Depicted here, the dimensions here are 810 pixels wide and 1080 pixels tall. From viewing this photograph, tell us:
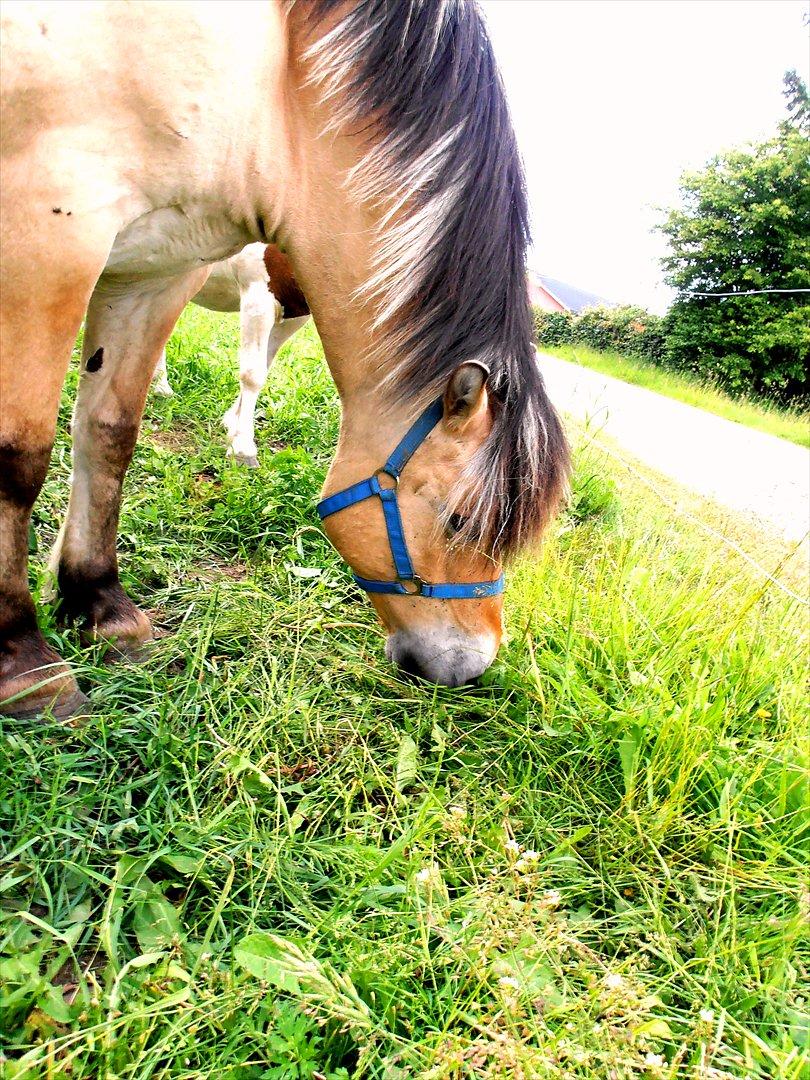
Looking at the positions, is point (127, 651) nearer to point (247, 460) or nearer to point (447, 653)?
point (447, 653)

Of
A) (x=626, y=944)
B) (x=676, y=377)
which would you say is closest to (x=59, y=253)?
(x=626, y=944)

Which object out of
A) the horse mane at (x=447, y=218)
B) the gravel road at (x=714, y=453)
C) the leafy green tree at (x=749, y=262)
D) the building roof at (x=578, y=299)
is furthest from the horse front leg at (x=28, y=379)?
the building roof at (x=578, y=299)

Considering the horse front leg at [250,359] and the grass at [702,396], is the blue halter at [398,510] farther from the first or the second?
the grass at [702,396]

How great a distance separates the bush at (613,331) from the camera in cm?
2312

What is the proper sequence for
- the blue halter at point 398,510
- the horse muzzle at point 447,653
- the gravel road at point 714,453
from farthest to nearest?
the gravel road at point 714,453, the horse muzzle at point 447,653, the blue halter at point 398,510

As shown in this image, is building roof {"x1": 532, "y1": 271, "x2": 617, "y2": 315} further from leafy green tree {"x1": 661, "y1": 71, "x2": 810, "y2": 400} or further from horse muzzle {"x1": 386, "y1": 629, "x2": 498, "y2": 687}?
horse muzzle {"x1": 386, "y1": 629, "x2": 498, "y2": 687}

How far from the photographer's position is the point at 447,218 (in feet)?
5.73

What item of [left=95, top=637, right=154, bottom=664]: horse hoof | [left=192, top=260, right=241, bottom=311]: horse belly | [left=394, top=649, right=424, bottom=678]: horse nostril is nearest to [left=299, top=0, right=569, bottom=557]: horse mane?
[left=394, top=649, right=424, bottom=678]: horse nostril

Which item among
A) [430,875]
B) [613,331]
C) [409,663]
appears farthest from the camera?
[613,331]

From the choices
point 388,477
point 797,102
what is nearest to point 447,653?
point 388,477

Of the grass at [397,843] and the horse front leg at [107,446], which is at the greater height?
the horse front leg at [107,446]

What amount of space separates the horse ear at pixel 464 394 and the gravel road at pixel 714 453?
81.8 inches

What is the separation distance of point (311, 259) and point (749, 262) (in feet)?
81.4

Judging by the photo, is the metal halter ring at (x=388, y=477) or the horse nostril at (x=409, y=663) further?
the horse nostril at (x=409, y=663)
